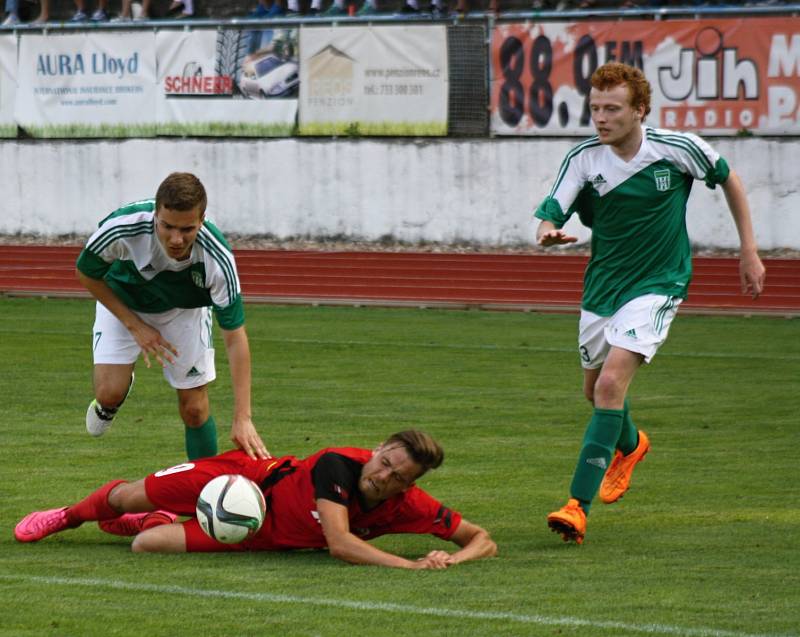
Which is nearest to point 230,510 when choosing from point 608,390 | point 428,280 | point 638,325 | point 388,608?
point 388,608

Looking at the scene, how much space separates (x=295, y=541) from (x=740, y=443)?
453 cm

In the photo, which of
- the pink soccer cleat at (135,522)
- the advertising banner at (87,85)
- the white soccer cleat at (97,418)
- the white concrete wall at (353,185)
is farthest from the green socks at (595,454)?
the advertising banner at (87,85)

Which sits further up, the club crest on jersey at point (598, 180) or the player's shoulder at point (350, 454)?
the club crest on jersey at point (598, 180)

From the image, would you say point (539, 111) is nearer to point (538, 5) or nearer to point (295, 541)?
point (538, 5)

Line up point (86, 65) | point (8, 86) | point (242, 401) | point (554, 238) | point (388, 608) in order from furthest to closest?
point (8, 86)
point (86, 65)
point (554, 238)
point (242, 401)
point (388, 608)

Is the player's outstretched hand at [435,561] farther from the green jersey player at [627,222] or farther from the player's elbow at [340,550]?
the green jersey player at [627,222]

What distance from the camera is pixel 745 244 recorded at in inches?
318

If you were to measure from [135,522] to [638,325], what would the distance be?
270cm

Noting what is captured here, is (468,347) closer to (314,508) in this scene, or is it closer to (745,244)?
(745,244)

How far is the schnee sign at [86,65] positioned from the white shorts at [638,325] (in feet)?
69.8

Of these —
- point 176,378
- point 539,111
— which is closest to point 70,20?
point 539,111

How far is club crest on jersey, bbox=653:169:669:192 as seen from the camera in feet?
26.3

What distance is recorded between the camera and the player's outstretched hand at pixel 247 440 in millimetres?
7246

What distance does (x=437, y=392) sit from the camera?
526 inches
